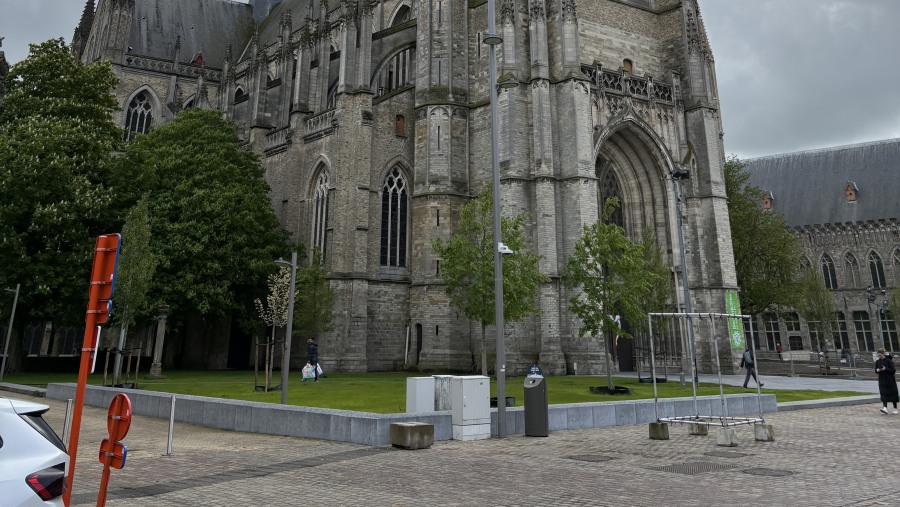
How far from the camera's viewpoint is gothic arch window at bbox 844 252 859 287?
166 feet

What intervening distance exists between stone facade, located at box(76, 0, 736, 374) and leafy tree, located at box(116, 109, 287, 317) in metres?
3.07

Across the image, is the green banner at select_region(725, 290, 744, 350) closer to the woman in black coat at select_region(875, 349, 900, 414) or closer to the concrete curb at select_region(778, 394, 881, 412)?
the concrete curb at select_region(778, 394, 881, 412)

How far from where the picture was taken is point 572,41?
25797 millimetres

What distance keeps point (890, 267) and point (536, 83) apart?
40646 mm

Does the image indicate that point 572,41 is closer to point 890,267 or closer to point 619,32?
point 619,32

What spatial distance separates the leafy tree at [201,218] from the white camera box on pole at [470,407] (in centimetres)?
1763

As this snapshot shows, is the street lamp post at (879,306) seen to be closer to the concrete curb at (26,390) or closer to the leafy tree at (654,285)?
the leafy tree at (654,285)

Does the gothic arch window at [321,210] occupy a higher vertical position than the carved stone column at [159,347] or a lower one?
higher

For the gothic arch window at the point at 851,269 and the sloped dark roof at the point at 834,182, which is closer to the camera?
the sloped dark roof at the point at 834,182

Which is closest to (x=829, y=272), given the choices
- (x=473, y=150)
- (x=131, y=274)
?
(x=473, y=150)

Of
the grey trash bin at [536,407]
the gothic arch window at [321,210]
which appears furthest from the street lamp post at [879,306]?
the grey trash bin at [536,407]

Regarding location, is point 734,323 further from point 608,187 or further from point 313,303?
point 313,303

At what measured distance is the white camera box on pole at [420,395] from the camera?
37.2 ft

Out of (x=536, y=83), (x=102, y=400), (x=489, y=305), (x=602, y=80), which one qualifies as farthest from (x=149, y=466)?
(x=602, y=80)
